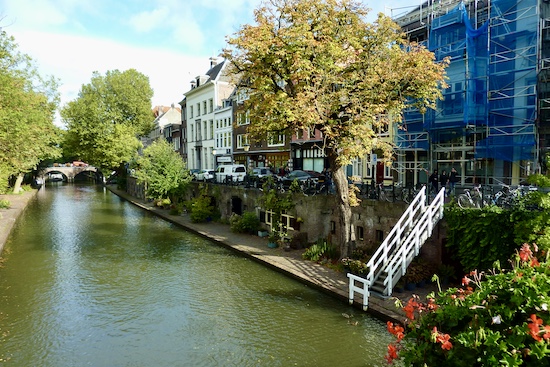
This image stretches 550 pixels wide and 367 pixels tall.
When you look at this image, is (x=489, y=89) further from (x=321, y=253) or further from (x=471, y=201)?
(x=321, y=253)

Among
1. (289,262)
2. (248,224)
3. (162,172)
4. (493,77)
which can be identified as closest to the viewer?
(289,262)

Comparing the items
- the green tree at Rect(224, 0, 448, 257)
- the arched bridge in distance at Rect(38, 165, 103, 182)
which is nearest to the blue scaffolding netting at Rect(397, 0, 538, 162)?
the green tree at Rect(224, 0, 448, 257)

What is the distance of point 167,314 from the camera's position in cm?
1350

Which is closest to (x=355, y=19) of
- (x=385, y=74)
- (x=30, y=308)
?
(x=385, y=74)

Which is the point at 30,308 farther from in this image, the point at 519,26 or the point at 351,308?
the point at 519,26

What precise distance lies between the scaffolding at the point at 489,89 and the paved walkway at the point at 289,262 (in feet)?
24.9

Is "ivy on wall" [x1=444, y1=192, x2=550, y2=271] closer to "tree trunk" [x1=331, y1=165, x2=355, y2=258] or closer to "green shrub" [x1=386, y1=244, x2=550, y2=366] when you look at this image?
"tree trunk" [x1=331, y1=165, x2=355, y2=258]

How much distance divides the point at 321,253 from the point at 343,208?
8.61 ft

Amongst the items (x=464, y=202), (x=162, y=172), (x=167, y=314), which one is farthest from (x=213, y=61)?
(x=464, y=202)

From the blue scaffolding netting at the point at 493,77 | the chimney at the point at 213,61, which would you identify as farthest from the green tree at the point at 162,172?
the chimney at the point at 213,61

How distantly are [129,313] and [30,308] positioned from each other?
350 centimetres

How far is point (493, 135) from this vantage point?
20375 mm

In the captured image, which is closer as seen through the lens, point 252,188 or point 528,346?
point 528,346

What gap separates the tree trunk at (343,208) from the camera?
53.1 feet
